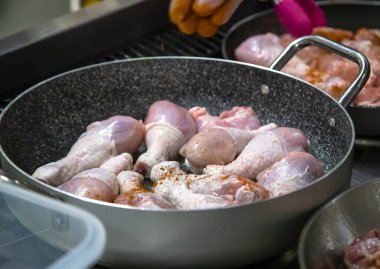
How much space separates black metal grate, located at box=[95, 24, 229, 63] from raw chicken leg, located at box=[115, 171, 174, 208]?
611 millimetres

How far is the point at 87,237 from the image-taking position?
0.72 m

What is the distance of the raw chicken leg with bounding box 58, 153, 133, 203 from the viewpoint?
1056mm

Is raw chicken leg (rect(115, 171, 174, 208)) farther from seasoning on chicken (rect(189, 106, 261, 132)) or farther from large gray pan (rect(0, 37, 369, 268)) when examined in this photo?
seasoning on chicken (rect(189, 106, 261, 132))

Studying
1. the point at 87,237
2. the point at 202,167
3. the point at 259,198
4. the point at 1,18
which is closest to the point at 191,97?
the point at 202,167

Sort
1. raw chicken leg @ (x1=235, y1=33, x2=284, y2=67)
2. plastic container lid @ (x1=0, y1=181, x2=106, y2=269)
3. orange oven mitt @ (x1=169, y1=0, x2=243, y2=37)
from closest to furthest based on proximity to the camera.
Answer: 1. plastic container lid @ (x1=0, y1=181, x2=106, y2=269)
2. orange oven mitt @ (x1=169, y1=0, x2=243, y2=37)
3. raw chicken leg @ (x1=235, y1=33, x2=284, y2=67)

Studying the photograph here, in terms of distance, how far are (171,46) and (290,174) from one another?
76 centimetres

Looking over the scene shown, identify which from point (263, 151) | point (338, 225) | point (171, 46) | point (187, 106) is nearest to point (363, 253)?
point (338, 225)

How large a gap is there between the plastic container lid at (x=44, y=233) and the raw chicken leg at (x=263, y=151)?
1.23 ft

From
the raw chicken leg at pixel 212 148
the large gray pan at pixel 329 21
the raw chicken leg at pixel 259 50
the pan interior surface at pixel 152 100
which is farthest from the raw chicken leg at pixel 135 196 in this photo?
the raw chicken leg at pixel 259 50

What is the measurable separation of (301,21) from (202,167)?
63cm

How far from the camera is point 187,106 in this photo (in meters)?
1.48

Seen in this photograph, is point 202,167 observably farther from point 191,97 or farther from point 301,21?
point 301,21

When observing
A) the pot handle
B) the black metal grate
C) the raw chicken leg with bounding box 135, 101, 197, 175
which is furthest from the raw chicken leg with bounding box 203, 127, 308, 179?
the black metal grate

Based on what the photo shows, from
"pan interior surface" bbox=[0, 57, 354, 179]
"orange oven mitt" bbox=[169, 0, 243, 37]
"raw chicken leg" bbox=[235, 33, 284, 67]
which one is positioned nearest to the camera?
"pan interior surface" bbox=[0, 57, 354, 179]
